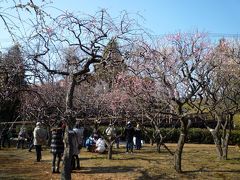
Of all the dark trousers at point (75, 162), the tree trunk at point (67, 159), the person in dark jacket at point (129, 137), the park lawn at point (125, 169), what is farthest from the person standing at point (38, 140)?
the person in dark jacket at point (129, 137)

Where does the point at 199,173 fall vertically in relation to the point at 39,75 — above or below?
below

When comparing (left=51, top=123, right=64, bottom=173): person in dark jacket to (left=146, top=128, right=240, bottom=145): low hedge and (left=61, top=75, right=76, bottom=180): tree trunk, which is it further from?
(left=146, top=128, right=240, bottom=145): low hedge

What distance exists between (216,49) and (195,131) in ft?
42.9

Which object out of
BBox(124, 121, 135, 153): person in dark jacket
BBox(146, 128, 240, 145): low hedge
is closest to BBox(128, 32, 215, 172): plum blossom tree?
BBox(124, 121, 135, 153): person in dark jacket

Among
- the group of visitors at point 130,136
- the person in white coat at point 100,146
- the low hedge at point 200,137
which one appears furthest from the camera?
the low hedge at point 200,137

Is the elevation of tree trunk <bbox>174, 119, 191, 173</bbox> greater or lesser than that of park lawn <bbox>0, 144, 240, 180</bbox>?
greater

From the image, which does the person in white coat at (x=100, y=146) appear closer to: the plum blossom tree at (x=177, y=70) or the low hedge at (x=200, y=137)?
the plum blossom tree at (x=177, y=70)

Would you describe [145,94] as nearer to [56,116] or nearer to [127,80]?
[127,80]

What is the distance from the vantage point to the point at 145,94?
67.6 ft

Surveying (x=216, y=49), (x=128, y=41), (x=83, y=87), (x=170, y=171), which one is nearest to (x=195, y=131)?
(x=83, y=87)

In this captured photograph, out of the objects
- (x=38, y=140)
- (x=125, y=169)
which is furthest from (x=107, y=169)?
(x=38, y=140)

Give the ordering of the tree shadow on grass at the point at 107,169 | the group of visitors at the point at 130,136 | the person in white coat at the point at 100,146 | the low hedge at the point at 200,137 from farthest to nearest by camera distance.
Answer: the low hedge at the point at 200,137 < the group of visitors at the point at 130,136 < the person in white coat at the point at 100,146 < the tree shadow on grass at the point at 107,169

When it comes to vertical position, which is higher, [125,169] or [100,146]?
[100,146]

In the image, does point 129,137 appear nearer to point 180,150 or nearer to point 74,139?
point 74,139
